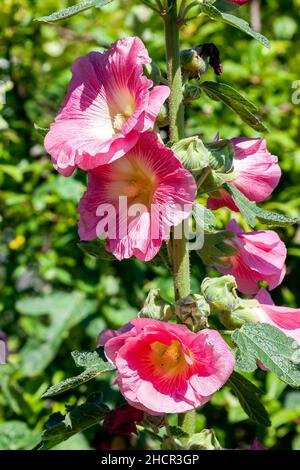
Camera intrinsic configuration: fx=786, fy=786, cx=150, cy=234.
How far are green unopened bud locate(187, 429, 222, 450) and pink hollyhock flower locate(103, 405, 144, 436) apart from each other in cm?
10

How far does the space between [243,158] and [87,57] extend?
0.27 metres

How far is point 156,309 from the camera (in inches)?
41.7

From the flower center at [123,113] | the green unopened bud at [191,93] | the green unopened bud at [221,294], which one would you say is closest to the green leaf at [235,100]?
the green unopened bud at [191,93]

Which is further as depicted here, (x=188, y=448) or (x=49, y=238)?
(x=49, y=238)

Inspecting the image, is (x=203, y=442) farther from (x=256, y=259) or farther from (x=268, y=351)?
(x=256, y=259)

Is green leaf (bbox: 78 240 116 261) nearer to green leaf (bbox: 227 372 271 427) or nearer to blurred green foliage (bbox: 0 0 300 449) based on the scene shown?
green leaf (bbox: 227 372 271 427)

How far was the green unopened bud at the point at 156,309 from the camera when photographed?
41.6 inches

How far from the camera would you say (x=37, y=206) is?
208cm

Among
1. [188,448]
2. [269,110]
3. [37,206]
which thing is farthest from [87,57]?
[269,110]

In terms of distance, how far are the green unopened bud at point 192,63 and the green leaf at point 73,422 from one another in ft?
1.68

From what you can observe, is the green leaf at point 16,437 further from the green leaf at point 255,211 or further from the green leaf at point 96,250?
the green leaf at point 255,211

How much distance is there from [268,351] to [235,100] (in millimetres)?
347

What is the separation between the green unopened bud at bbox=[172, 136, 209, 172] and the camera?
1.01 metres
